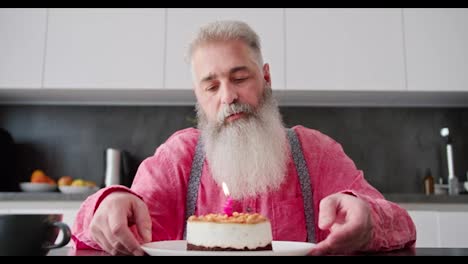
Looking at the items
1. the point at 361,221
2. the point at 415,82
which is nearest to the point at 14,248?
the point at 361,221

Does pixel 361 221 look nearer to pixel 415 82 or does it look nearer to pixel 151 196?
pixel 151 196

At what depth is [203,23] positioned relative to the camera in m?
2.57

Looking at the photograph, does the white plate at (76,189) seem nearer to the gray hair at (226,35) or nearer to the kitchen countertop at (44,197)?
the kitchen countertop at (44,197)

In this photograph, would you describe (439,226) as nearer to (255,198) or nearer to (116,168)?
(255,198)

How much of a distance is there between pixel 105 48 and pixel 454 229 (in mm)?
2024

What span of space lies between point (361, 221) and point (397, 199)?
5.36ft

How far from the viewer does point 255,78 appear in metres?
1.21

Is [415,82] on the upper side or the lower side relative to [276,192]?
upper

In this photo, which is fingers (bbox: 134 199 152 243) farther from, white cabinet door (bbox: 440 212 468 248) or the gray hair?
white cabinet door (bbox: 440 212 468 248)

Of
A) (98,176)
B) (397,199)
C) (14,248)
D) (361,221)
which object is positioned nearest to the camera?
(14,248)

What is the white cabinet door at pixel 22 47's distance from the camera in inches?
98.8

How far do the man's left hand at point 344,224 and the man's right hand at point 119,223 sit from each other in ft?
0.86

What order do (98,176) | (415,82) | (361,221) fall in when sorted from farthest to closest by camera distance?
(98,176) < (415,82) < (361,221)

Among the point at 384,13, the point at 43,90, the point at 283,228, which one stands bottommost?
the point at 283,228
